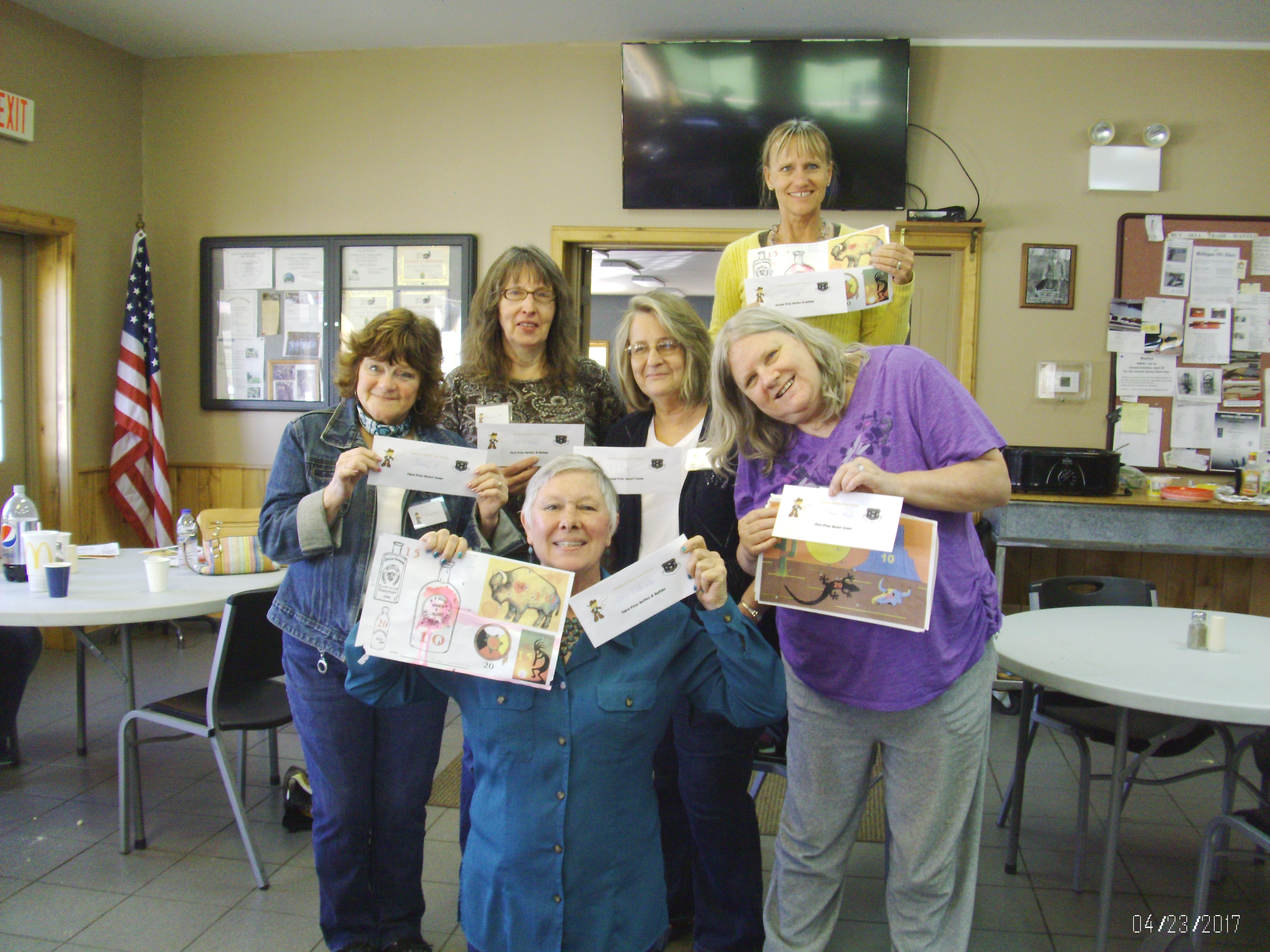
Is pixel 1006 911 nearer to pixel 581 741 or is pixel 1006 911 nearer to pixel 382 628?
pixel 581 741

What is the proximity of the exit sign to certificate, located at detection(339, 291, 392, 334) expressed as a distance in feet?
5.61

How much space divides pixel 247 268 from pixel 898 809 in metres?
4.93

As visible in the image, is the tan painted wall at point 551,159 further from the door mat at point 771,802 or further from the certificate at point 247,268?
the door mat at point 771,802

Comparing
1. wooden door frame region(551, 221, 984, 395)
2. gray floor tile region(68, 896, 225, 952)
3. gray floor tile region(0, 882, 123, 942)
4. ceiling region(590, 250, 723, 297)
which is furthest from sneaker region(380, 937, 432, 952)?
ceiling region(590, 250, 723, 297)

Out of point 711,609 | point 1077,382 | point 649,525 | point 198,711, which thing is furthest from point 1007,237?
point 198,711

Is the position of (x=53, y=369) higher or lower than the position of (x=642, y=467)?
higher

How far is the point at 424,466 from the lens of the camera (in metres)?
1.78

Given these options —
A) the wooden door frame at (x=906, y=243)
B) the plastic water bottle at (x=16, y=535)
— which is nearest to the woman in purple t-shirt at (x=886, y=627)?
the plastic water bottle at (x=16, y=535)

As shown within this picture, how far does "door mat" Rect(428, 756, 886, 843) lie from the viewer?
291 centimetres

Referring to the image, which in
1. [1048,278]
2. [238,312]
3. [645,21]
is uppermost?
[645,21]

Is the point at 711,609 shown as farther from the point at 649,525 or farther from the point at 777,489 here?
the point at 649,525

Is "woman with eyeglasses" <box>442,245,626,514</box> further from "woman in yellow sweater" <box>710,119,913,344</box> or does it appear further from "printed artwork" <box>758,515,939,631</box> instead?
"printed artwork" <box>758,515,939,631</box>

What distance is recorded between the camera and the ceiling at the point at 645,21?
4207 millimetres
